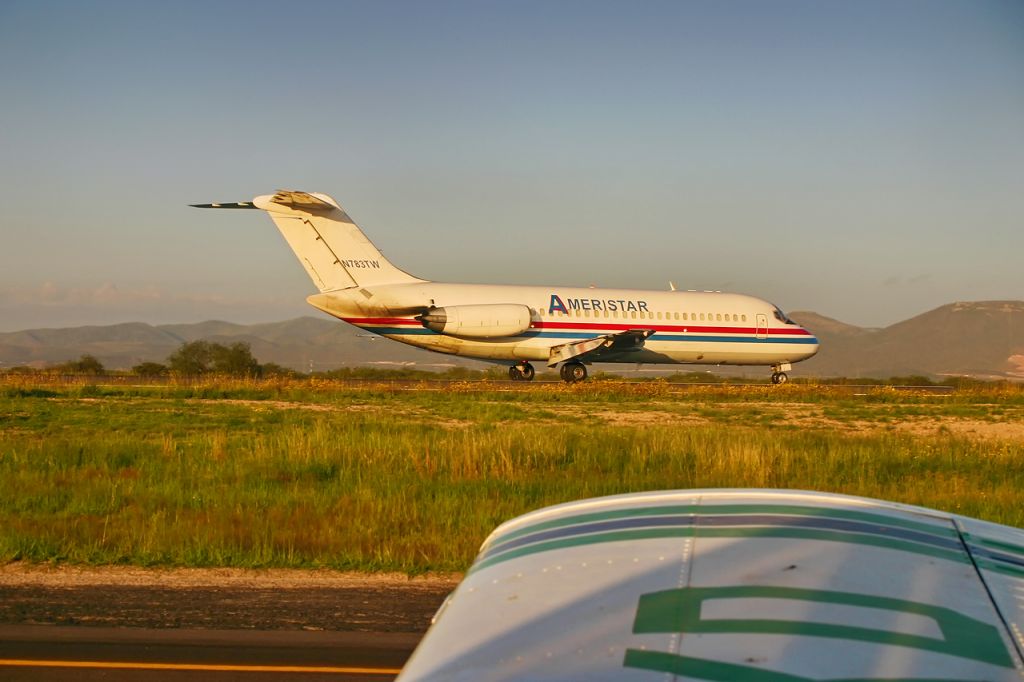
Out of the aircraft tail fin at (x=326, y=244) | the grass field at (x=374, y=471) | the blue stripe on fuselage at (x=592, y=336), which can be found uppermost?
the aircraft tail fin at (x=326, y=244)

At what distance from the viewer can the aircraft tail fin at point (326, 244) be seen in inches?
1407

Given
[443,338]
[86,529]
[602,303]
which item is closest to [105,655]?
[86,529]

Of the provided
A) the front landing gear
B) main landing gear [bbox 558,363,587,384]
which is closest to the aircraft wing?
main landing gear [bbox 558,363,587,384]

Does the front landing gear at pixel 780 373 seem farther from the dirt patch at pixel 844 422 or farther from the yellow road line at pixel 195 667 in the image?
the yellow road line at pixel 195 667

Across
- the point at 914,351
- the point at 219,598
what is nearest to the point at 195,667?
the point at 219,598

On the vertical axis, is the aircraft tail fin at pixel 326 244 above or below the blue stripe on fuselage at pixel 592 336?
above

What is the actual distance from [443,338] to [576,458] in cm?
2026

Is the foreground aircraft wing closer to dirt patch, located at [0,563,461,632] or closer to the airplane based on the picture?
the airplane

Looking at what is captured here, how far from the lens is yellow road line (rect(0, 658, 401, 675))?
244 inches

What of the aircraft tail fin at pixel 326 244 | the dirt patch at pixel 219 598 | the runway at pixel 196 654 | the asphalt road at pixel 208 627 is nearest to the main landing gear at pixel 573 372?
the aircraft tail fin at pixel 326 244

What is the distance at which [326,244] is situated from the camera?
35969mm

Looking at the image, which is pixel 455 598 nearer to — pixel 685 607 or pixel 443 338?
pixel 685 607

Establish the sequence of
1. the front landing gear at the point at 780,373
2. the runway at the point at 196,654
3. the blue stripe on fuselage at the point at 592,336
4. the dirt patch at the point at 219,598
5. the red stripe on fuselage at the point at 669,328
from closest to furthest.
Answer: the runway at the point at 196,654 < the dirt patch at the point at 219,598 < the blue stripe on fuselage at the point at 592,336 < the red stripe on fuselage at the point at 669,328 < the front landing gear at the point at 780,373

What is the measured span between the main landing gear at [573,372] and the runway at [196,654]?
3173 centimetres
